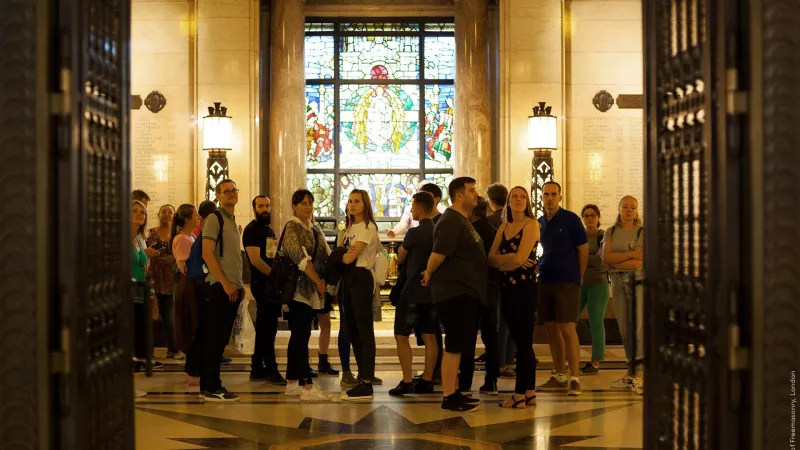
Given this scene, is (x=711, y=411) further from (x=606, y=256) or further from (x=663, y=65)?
(x=606, y=256)

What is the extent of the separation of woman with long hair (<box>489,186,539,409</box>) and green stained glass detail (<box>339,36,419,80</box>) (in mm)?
8653

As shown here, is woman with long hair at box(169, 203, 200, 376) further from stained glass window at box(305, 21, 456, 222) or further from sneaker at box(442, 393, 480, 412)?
stained glass window at box(305, 21, 456, 222)

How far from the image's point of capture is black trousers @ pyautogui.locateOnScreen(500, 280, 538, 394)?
267 inches

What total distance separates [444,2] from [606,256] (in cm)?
808

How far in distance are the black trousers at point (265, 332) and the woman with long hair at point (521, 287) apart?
206 centimetres

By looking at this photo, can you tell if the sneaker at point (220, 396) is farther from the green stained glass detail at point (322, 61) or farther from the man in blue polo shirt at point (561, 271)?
the green stained glass detail at point (322, 61)

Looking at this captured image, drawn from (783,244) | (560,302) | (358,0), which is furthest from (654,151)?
(358,0)

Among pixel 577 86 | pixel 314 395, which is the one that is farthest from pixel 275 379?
pixel 577 86

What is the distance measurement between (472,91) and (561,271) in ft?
21.4

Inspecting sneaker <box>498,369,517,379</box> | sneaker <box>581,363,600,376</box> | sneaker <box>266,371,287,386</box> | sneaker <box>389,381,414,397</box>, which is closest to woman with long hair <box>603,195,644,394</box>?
sneaker <box>581,363,600,376</box>

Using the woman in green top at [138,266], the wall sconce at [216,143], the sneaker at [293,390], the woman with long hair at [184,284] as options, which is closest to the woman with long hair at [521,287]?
the sneaker at [293,390]

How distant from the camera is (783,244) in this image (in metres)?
3.16

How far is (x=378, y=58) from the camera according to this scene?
15336 mm

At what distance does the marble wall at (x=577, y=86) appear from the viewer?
12719 mm
